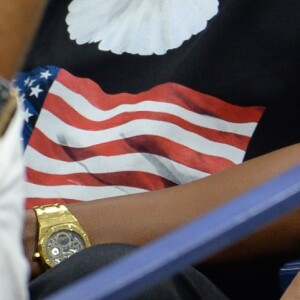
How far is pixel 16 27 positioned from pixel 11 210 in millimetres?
106

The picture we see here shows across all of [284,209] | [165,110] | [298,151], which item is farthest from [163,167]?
[284,209]

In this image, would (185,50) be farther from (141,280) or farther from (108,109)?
(141,280)

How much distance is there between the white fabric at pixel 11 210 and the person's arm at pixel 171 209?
0.34 metres

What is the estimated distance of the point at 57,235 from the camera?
2.84ft

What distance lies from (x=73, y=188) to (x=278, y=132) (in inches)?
9.2

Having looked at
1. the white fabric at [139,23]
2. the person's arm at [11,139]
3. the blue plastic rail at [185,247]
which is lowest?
the blue plastic rail at [185,247]

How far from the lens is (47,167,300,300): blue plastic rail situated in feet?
1.49

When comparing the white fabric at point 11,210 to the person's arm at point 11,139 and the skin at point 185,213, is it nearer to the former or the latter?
the person's arm at point 11,139

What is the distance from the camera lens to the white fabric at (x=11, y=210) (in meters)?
0.50

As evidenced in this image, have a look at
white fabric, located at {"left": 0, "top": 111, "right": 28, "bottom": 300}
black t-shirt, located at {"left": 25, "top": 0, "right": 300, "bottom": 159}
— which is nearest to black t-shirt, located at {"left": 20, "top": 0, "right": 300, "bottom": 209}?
black t-shirt, located at {"left": 25, "top": 0, "right": 300, "bottom": 159}

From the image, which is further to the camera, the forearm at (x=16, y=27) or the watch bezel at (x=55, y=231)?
the watch bezel at (x=55, y=231)

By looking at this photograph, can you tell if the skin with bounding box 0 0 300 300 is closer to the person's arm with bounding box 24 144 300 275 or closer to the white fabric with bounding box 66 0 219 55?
the person's arm with bounding box 24 144 300 275

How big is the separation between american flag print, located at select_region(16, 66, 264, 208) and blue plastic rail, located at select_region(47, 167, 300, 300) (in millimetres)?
466

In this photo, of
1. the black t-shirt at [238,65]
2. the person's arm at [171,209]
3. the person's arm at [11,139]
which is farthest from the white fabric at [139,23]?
the person's arm at [11,139]
